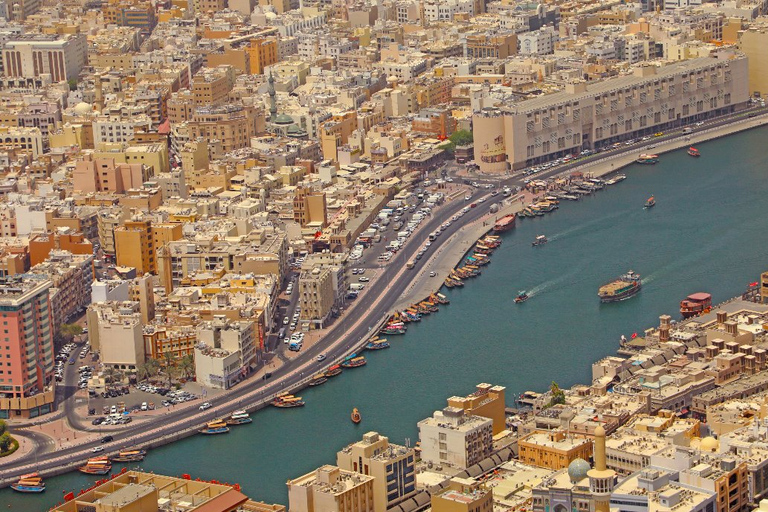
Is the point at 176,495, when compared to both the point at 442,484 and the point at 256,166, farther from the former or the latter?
the point at 256,166

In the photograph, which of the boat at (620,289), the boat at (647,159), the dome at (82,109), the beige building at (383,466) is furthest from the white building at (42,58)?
the beige building at (383,466)

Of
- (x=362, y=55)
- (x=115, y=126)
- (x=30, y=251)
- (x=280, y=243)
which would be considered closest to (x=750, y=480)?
(x=280, y=243)

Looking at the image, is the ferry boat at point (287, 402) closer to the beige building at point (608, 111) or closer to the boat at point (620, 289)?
the boat at point (620, 289)

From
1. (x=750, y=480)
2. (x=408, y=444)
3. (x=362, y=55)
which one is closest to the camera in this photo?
(x=750, y=480)

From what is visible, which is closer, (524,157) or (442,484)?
(442,484)

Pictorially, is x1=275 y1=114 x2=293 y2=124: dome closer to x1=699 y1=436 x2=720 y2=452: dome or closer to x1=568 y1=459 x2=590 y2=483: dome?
x1=699 y1=436 x2=720 y2=452: dome

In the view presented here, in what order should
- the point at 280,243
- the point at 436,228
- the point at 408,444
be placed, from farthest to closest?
the point at 436,228, the point at 280,243, the point at 408,444

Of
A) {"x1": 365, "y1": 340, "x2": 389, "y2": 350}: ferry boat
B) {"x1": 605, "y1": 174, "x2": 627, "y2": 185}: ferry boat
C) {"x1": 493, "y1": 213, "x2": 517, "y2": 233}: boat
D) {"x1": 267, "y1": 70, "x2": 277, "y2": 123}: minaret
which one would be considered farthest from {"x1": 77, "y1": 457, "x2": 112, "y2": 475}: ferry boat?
{"x1": 267, "y1": 70, "x2": 277, "y2": 123}: minaret
